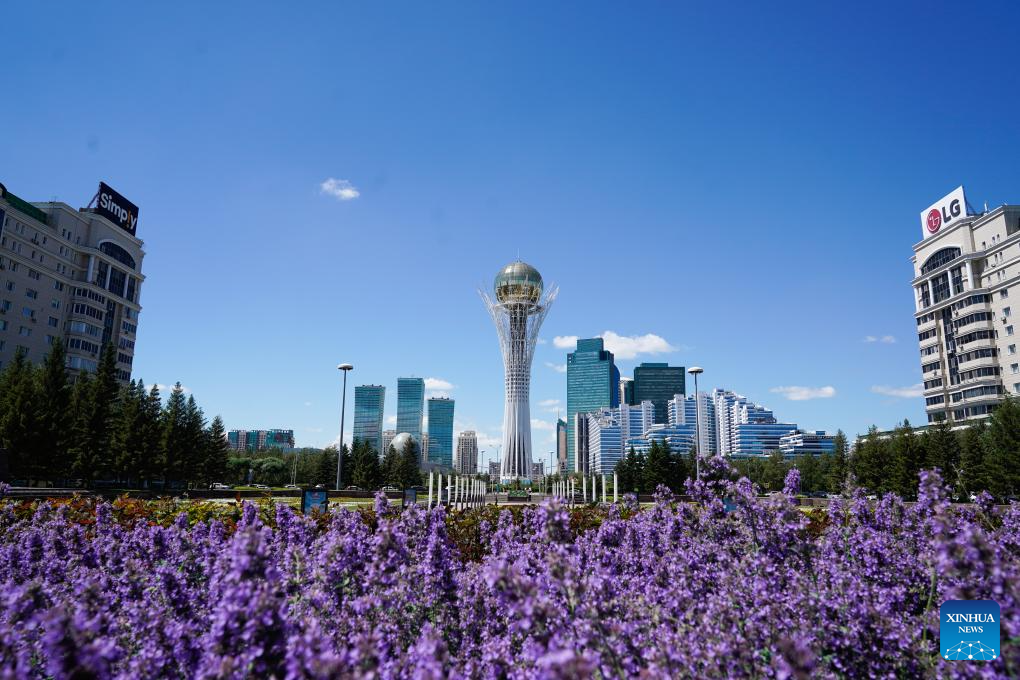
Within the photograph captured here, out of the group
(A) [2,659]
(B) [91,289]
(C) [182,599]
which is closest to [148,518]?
(C) [182,599]

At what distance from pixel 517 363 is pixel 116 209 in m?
62.3

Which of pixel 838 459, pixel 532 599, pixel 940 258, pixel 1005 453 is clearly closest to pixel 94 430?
pixel 532 599

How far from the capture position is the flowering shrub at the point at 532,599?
3863 mm

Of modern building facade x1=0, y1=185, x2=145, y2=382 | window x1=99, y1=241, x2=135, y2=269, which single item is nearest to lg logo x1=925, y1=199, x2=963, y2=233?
modern building facade x1=0, y1=185, x2=145, y2=382

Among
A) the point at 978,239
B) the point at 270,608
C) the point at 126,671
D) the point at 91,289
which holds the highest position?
the point at 978,239

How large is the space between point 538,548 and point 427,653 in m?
5.76

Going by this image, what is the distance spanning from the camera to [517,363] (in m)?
95.2

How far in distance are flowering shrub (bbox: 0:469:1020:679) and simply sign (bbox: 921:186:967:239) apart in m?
89.2

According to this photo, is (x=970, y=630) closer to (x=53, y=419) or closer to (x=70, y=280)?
(x=53, y=419)

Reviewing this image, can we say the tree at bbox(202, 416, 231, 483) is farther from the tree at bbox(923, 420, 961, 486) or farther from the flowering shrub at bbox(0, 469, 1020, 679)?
the tree at bbox(923, 420, 961, 486)

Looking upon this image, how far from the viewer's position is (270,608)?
373 cm

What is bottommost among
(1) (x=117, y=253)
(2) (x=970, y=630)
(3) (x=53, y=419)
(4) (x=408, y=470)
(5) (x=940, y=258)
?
(4) (x=408, y=470)

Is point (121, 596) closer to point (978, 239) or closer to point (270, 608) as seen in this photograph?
point (270, 608)

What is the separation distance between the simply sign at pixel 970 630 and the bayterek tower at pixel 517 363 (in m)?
88.9
